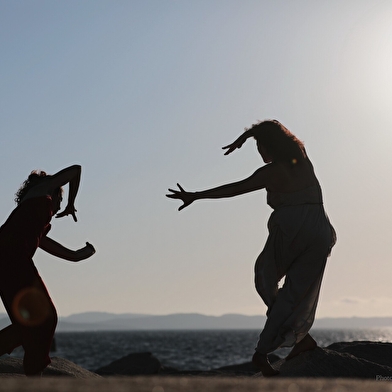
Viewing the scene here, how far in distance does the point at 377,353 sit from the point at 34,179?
4.13 metres

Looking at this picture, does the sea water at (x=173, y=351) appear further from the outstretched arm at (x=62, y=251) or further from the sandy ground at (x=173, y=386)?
the sandy ground at (x=173, y=386)

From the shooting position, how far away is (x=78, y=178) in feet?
18.5

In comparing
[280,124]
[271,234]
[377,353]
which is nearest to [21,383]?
[271,234]

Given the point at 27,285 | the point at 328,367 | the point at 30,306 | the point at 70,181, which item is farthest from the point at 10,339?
the point at 328,367

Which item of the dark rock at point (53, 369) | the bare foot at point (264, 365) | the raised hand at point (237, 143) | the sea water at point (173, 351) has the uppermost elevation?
the raised hand at point (237, 143)

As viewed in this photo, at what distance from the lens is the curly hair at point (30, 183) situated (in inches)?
216

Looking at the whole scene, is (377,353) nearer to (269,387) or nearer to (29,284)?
(29,284)

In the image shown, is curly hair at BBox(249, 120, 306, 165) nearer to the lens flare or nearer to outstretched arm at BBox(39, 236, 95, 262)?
outstretched arm at BBox(39, 236, 95, 262)

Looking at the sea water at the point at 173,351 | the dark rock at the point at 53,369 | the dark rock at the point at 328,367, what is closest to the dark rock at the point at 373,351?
the dark rock at the point at 328,367

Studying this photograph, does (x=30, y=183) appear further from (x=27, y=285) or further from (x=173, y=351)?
(x=173, y=351)

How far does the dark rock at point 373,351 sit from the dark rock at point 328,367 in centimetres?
86

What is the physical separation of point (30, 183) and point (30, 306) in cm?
109

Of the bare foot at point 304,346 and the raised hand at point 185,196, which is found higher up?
the raised hand at point 185,196

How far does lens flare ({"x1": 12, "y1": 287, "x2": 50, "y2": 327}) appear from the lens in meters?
5.08
